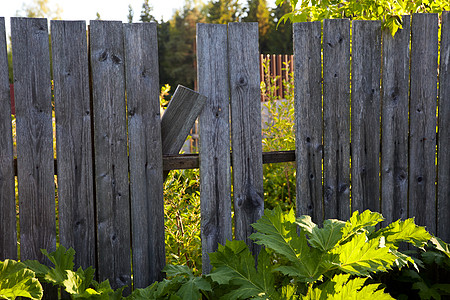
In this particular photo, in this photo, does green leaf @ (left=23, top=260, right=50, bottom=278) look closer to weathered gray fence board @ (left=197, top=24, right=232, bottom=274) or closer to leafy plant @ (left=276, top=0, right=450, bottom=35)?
weathered gray fence board @ (left=197, top=24, right=232, bottom=274)

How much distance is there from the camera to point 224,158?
2.74 meters

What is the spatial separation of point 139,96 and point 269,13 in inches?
1030

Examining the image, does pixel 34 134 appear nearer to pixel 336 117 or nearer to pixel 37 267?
pixel 37 267

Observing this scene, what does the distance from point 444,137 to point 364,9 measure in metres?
1.01

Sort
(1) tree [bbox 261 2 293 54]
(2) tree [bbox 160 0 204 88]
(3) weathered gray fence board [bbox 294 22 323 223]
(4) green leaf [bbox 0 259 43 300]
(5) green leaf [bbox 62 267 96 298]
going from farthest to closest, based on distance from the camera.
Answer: (2) tree [bbox 160 0 204 88]
(1) tree [bbox 261 2 293 54]
(3) weathered gray fence board [bbox 294 22 323 223]
(5) green leaf [bbox 62 267 96 298]
(4) green leaf [bbox 0 259 43 300]

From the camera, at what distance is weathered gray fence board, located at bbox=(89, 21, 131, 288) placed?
248 centimetres

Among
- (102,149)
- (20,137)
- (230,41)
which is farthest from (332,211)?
(20,137)

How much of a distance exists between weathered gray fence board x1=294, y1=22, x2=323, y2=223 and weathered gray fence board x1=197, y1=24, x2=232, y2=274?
450mm

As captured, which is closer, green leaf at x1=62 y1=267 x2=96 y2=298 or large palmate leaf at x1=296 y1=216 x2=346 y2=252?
green leaf at x1=62 y1=267 x2=96 y2=298

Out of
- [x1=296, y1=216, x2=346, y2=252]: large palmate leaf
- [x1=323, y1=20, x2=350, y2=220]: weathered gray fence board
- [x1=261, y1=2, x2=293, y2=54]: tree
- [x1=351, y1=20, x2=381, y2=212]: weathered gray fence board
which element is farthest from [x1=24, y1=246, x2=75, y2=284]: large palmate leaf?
[x1=261, y1=2, x2=293, y2=54]: tree

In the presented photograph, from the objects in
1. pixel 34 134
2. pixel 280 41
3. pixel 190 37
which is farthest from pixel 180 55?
pixel 34 134

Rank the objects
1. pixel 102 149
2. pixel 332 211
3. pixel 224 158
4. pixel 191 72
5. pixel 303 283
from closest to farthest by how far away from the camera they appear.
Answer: pixel 303 283
pixel 102 149
pixel 224 158
pixel 332 211
pixel 191 72

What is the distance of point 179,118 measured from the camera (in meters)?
2.69

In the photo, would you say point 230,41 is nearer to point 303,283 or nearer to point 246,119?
point 246,119
